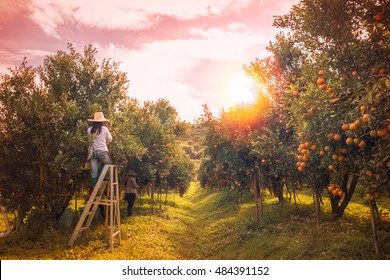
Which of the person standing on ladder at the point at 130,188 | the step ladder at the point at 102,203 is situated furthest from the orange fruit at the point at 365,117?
the person standing on ladder at the point at 130,188

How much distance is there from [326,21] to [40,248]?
10.7 meters

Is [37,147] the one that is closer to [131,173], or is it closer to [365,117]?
[131,173]

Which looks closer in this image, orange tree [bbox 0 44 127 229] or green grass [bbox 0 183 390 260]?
green grass [bbox 0 183 390 260]

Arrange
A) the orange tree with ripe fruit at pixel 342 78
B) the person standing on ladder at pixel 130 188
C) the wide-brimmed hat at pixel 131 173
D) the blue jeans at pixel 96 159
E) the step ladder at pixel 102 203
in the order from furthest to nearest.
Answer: the wide-brimmed hat at pixel 131 173 → the person standing on ladder at pixel 130 188 → the blue jeans at pixel 96 159 → the step ladder at pixel 102 203 → the orange tree with ripe fruit at pixel 342 78

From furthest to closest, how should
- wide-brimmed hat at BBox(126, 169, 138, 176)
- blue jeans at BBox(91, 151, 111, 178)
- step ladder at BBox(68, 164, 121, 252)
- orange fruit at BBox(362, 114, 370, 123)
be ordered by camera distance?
wide-brimmed hat at BBox(126, 169, 138, 176) < blue jeans at BBox(91, 151, 111, 178) < step ladder at BBox(68, 164, 121, 252) < orange fruit at BBox(362, 114, 370, 123)

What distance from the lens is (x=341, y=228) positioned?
10367 millimetres

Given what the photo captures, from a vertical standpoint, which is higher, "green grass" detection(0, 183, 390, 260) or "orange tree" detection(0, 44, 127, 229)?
"orange tree" detection(0, 44, 127, 229)

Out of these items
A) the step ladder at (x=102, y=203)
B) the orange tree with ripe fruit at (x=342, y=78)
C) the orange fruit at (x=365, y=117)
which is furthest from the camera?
the step ladder at (x=102, y=203)

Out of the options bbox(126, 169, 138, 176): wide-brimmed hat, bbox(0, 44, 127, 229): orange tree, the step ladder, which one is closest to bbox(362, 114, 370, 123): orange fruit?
the step ladder

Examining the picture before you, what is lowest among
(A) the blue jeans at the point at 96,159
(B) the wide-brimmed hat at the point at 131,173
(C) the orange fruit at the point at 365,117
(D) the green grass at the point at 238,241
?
(D) the green grass at the point at 238,241

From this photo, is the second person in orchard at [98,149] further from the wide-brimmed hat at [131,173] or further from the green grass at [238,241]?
the wide-brimmed hat at [131,173]

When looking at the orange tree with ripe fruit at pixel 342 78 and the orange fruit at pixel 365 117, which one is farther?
the orange tree with ripe fruit at pixel 342 78

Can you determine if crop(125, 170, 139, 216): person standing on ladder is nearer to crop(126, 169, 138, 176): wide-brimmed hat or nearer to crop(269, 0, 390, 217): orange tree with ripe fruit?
crop(126, 169, 138, 176): wide-brimmed hat
